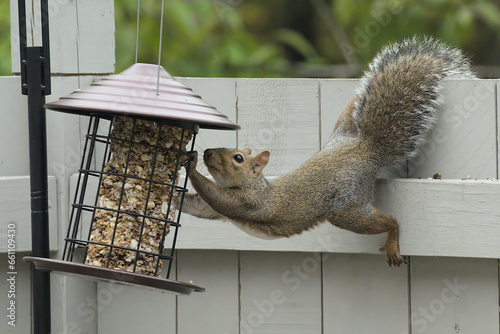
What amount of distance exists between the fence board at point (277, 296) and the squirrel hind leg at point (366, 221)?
0.28 metres

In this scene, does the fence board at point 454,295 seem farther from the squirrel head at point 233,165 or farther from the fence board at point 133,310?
the fence board at point 133,310

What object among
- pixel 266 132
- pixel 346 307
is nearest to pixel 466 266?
pixel 346 307

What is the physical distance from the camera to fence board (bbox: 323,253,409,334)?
7.67 ft

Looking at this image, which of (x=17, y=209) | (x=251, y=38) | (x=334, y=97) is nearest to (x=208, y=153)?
(x=334, y=97)

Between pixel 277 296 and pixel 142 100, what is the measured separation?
1.08 meters

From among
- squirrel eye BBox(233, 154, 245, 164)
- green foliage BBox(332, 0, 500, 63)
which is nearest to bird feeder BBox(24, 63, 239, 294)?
squirrel eye BBox(233, 154, 245, 164)

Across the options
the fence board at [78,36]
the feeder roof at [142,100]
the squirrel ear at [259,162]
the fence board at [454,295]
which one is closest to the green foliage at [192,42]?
the fence board at [78,36]

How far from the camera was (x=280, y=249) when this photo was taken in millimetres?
2342

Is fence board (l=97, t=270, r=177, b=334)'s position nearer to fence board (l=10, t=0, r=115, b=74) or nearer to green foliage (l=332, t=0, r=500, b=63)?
fence board (l=10, t=0, r=115, b=74)

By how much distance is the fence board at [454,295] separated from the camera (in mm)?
2229

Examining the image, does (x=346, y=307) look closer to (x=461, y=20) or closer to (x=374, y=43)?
(x=461, y=20)

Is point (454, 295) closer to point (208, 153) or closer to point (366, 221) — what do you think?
point (366, 221)

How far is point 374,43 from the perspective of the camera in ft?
13.8

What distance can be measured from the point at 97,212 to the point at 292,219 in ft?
1.99
